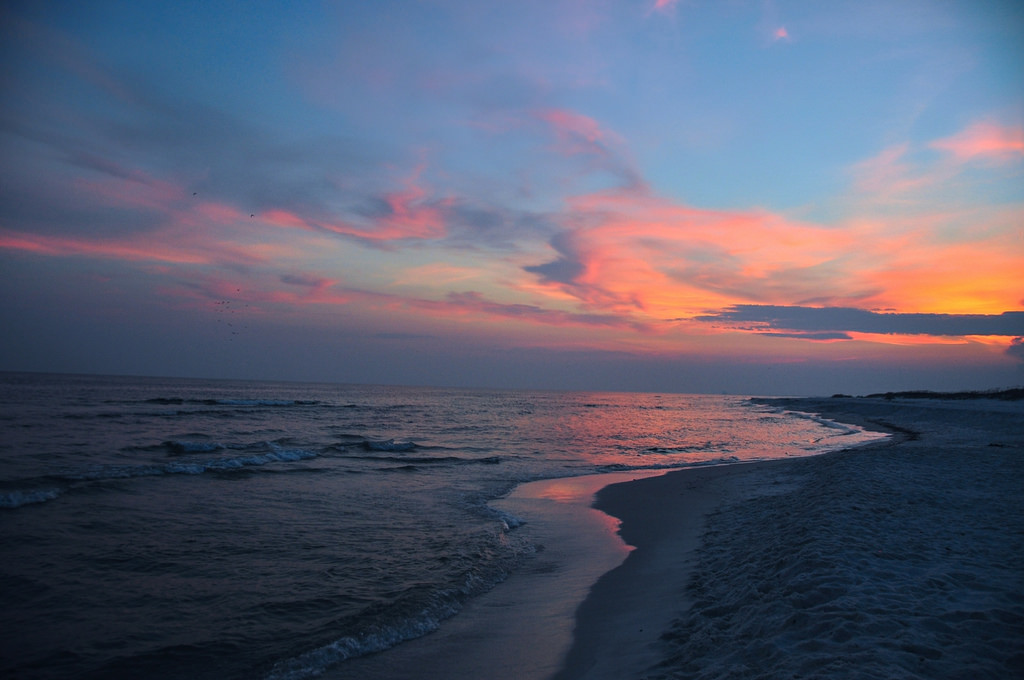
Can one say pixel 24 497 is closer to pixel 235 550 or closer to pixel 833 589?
pixel 235 550

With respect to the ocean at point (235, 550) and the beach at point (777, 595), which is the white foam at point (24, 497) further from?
the beach at point (777, 595)

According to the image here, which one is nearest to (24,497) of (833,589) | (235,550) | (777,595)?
(235,550)

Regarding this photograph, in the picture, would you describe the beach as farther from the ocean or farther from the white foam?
the white foam

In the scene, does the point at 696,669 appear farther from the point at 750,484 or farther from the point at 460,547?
the point at 750,484

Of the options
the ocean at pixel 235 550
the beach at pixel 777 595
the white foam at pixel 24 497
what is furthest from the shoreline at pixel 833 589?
the white foam at pixel 24 497

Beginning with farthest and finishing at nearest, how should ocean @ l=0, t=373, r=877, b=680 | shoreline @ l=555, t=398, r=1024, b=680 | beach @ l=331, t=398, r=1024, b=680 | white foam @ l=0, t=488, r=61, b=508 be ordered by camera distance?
white foam @ l=0, t=488, r=61, b=508
ocean @ l=0, t=373, r=877, b=680
beach @ l=331, t=398, r=1024, b=680
shoreline @ l=555, t=398, r=1024, b=680

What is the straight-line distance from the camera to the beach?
16.7ft

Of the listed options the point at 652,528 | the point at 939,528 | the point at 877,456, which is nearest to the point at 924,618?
the point at 939,528

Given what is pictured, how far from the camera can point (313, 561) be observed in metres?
10.0

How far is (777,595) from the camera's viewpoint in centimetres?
656

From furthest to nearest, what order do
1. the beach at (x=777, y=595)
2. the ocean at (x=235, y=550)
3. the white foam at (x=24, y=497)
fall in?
the white foam at (x=24, y=497) < the ocean at (x=235, y=550) < the beach at (x=777, y=595)

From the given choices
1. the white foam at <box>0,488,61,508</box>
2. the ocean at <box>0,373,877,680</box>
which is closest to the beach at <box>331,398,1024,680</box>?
the ocean at <box>0,373,877,680</box>

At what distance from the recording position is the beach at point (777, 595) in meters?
5.09

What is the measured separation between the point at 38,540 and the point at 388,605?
8.15 metres
